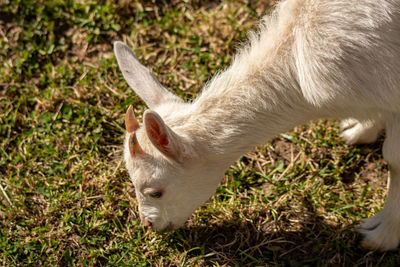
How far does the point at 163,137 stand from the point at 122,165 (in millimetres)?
1657

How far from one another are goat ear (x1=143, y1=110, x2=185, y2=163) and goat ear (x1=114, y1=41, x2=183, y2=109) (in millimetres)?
491

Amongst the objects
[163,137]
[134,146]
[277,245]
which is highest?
[163,137]

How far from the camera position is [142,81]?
10.9 ft

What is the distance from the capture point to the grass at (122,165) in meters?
3.86

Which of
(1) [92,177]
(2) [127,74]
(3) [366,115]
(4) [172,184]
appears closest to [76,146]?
(1) [92,177]

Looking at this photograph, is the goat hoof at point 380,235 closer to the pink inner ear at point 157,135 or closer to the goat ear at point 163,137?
the goat ear at point 163,137

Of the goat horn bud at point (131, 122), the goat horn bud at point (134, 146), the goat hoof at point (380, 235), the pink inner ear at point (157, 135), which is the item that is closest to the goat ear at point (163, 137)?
the pink inner ear at point (157, 135)

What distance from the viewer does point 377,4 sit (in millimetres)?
2830

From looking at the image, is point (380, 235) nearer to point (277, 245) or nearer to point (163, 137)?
point (277, 245)

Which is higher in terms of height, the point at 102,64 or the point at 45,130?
the point at 102,64

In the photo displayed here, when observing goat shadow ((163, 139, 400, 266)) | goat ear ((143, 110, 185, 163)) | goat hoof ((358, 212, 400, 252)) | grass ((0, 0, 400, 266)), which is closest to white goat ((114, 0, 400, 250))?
goat ear ((143, 110, 185, 163))

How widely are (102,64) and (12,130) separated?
1.17 metres

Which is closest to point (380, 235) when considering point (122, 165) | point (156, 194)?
point (156, 194)

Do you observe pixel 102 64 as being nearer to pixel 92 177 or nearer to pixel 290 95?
pixel 92 177
